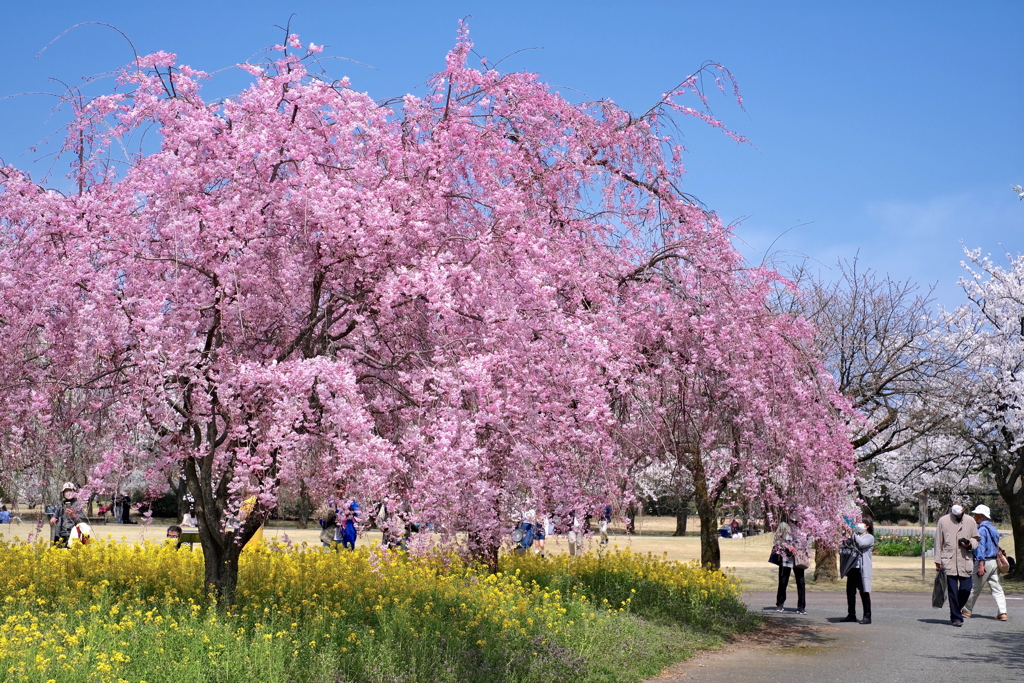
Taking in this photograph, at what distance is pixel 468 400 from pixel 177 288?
2.37 meters

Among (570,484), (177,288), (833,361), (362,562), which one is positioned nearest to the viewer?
(177,288)

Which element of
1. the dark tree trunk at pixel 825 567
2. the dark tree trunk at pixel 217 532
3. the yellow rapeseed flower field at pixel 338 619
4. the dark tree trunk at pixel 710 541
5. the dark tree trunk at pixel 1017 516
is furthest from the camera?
the dark tree trunk at pixel 1017 516

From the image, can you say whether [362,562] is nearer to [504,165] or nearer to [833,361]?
[504,165]

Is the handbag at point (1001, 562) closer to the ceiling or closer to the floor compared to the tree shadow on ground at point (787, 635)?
closer to the ceiling

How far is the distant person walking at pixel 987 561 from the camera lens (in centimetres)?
1566

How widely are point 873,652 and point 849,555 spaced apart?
3203 mm

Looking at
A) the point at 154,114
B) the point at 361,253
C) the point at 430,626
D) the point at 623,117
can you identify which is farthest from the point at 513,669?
the point at 623,117

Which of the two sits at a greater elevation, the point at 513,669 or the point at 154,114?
the point at 154,114

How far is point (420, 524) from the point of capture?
777cm

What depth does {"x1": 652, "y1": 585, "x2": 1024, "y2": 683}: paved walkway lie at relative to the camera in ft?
33.1

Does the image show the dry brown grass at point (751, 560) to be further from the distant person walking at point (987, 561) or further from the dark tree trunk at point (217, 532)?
the distant person walking at point (987, 561)

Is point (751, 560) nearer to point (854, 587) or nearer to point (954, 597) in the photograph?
point (854, 587)

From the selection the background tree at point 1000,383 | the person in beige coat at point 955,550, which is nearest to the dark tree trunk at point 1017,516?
the background tree at point 1000,383

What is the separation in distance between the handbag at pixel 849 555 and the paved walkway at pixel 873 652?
0.82 metres
